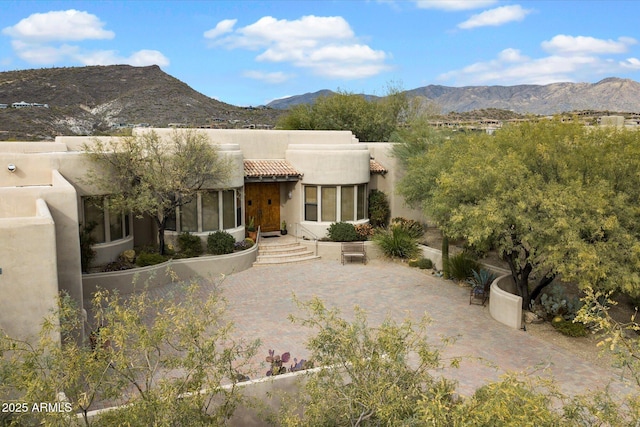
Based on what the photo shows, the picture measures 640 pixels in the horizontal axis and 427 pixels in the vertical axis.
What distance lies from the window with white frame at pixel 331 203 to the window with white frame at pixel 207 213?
14.3ft

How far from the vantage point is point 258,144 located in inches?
1058

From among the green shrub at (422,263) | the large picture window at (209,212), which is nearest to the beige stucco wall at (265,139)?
the large picture window at (209,212)

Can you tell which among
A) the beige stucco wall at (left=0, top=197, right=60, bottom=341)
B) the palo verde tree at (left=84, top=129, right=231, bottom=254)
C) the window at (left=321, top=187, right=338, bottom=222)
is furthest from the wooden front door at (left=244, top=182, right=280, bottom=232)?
the beige stucco wall at (left=0, top=197, right=60, bottom=341)

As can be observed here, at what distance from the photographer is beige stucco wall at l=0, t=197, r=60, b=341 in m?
10.1

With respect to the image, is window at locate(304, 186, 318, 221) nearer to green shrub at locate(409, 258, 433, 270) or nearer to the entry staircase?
the entry staircase

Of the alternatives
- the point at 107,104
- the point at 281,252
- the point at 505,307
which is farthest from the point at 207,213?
the point at 107,104

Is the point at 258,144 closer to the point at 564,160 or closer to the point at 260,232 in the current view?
the point at 260,232

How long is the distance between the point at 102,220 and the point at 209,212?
4.69 meters

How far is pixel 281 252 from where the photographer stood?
966 inches

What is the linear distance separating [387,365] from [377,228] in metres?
19.3

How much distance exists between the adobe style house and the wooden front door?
0.05m

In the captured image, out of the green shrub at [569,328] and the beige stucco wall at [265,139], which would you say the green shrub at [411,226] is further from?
the green shrub at [569,328]

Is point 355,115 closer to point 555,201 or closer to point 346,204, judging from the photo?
point 346,204

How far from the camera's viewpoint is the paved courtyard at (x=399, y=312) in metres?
13.3
